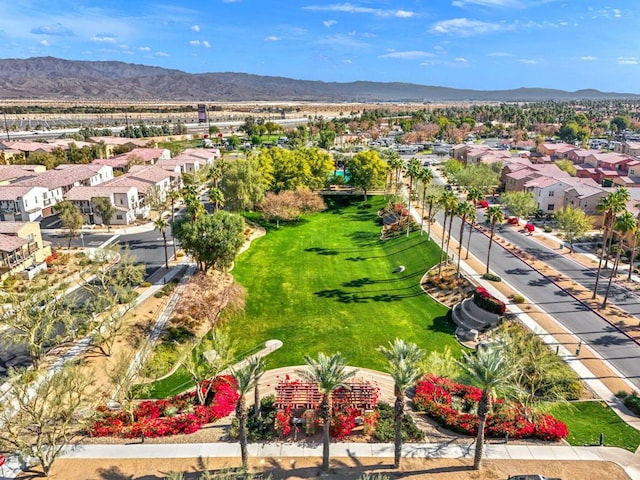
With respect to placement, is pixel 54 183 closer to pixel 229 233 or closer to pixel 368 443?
pixel 229 233

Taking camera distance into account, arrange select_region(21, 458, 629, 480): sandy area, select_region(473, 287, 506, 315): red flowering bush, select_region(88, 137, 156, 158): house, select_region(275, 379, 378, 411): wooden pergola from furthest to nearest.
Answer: select_region(88, 137, 156, 158): house, select_region(473, 287, 506, 315): red flowering bush, select_region(275, 379, 378, 411): wooden pergola, select_region(21, 458, 629, 480): sandy area

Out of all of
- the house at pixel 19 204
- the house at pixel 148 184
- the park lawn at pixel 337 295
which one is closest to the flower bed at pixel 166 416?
the park lawn at pixel 337 295

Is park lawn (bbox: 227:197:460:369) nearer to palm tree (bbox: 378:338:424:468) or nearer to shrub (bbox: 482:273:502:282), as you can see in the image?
shrub (bbox: 482:273:502:282)

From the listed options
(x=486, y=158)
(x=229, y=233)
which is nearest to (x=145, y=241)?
(x=229, y=233)

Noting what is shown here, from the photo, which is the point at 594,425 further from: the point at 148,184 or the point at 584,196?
the point at 148,184

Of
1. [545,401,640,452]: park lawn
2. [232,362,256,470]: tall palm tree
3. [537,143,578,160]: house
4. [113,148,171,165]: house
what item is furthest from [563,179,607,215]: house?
[113,148,171,165]: house

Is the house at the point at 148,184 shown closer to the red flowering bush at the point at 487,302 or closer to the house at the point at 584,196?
the red flowering bush at the point at 487,302

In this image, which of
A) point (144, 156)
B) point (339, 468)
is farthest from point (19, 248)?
point (144, 156)
